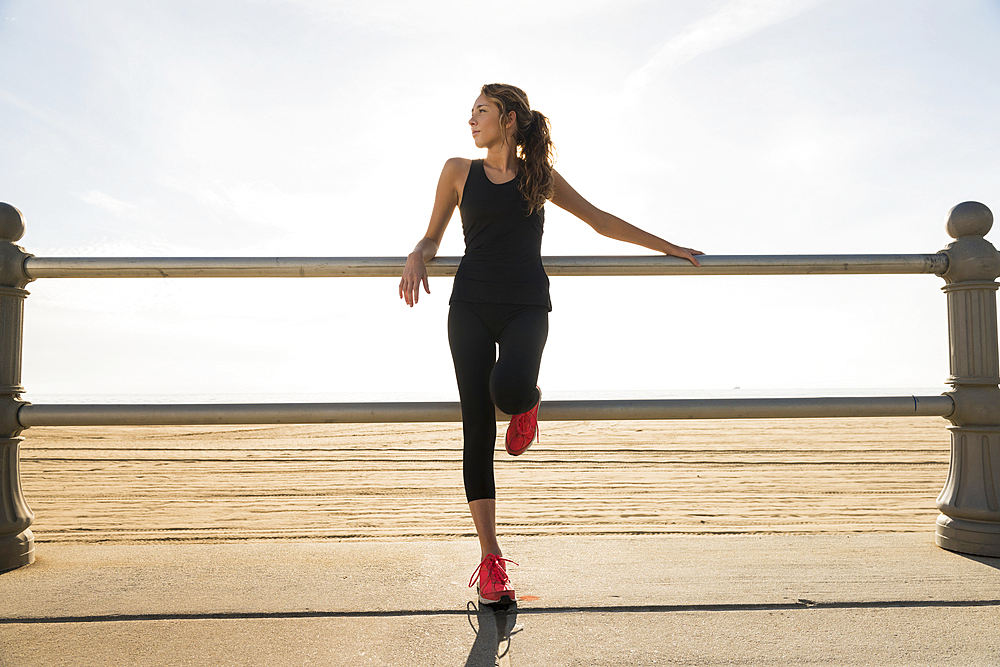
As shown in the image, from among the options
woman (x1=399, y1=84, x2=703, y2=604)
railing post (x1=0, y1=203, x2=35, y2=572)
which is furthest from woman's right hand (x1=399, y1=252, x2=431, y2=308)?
railing post (x1=0, y1=203, x2=35, y2=572)

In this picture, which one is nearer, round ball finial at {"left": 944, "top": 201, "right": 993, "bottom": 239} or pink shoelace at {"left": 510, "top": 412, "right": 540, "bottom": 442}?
pink shoelace at {"left": 510, "top": 412, "right": 540, "bottom": 442}

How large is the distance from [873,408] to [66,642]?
259 cm

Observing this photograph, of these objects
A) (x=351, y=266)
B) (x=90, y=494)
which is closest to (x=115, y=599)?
(x=351, y=266)

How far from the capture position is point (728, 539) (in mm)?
2469

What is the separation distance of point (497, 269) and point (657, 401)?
28.7 inches

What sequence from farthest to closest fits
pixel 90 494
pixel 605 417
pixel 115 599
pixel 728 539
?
1. pixel 90 494
2. pixel 728 539
3. pixel 605 417
4. pixel 115 599

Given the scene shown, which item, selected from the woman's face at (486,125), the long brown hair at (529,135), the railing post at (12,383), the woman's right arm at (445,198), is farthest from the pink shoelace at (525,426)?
the railing post at (12,383)

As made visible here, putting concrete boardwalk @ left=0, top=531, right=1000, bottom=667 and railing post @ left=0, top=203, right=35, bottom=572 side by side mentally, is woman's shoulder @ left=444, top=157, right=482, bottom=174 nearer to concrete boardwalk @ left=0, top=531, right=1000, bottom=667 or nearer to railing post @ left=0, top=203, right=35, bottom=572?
concrete boardwalk @ left=0, top=531, right=1000, bottom=667

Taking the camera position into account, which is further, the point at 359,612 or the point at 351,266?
the point at 351,266

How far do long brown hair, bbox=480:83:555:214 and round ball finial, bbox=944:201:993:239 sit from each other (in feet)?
5.24

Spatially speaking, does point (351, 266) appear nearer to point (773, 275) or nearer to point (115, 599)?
point (115, 599)

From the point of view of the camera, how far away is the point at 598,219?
2469 mm

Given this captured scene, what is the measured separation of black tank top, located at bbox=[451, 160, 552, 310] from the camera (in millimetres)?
2176

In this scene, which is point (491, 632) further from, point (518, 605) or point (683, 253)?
point (683, 253)
